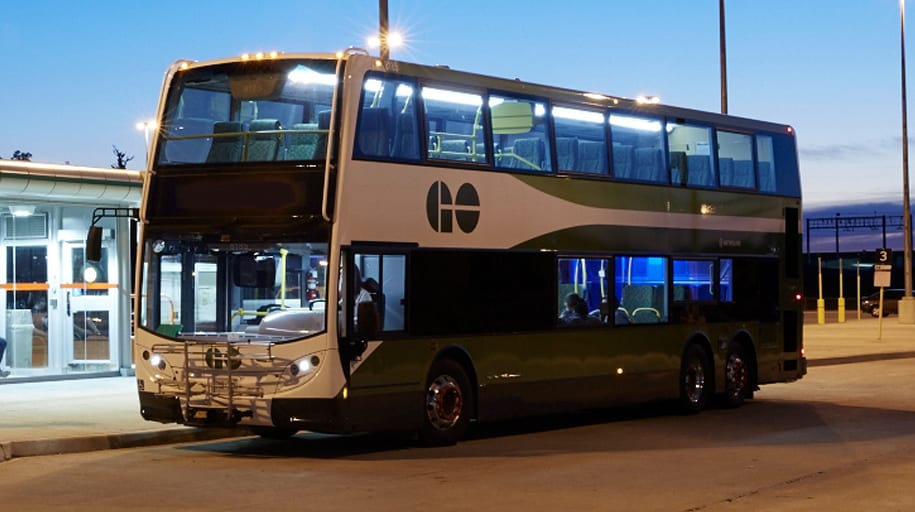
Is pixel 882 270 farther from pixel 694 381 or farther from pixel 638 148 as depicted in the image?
pixel 638 148

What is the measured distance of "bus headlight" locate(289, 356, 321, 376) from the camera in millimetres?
15109

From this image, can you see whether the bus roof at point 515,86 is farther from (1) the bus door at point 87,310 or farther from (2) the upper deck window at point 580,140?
(1) the bus door at point 87,310

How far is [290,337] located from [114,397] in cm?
707

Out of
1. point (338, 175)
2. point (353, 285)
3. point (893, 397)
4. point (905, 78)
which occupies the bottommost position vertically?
point (893, 397)

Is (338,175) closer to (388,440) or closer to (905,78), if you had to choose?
(388,440)

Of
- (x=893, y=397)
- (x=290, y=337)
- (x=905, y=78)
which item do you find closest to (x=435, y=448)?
(x=290, y=337)

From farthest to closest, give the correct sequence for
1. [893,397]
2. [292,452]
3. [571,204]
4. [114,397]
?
[893,397], [114,397], [571,204], [292,452]

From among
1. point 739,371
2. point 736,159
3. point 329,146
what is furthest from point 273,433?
point 736,159

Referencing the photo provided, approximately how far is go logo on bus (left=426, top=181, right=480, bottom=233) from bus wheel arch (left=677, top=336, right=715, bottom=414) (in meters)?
5.14

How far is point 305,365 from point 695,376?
25.4ft

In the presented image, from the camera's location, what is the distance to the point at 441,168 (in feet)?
54.3

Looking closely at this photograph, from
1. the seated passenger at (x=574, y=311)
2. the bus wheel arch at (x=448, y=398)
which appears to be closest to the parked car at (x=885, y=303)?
the seated passenger at (x=574, y=311)

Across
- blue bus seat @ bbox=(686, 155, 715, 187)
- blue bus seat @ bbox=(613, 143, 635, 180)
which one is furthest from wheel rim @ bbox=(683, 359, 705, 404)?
blue bus seat @ bbox=(613, 143, 635, 180)

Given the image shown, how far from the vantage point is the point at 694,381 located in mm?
21141
